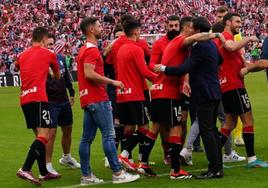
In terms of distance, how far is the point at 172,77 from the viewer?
1019 centimetres

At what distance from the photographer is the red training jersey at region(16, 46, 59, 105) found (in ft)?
32.5

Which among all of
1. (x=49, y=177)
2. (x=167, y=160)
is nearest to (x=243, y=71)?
(x=167, y=160)

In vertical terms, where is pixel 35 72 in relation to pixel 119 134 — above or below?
above

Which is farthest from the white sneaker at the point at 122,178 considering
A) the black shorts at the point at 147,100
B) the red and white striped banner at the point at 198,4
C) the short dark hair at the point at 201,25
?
the red and white striped banner at the point at 198,4

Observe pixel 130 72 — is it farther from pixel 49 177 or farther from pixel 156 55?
pixel 49 177

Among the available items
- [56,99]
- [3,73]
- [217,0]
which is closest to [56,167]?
[56,99]

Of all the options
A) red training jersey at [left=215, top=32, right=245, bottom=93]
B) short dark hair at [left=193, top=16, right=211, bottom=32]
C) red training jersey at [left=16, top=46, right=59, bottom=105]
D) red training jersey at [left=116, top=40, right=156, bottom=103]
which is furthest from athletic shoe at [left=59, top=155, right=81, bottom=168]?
short dark hair at [left=193, top=16, right=211, bottom=32]

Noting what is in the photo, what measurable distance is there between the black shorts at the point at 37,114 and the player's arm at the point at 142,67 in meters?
1.59

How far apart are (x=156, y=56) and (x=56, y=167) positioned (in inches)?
107

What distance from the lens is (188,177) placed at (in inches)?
395

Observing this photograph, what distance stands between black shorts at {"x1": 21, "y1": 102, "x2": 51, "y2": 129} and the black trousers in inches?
90.1

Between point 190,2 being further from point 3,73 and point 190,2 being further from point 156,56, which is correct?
point 156,56

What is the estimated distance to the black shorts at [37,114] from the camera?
9875 mm

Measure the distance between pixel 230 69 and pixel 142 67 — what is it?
60.0 inches
